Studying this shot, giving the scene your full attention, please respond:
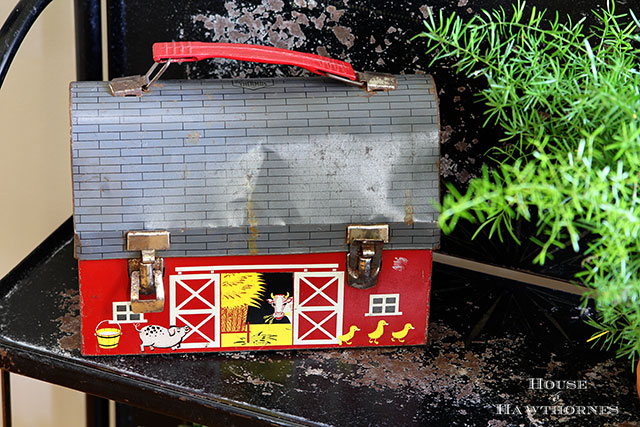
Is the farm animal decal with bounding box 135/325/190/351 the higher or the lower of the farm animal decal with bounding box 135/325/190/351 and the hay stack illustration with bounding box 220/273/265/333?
the lower

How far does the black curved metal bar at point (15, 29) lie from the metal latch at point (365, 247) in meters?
0.42

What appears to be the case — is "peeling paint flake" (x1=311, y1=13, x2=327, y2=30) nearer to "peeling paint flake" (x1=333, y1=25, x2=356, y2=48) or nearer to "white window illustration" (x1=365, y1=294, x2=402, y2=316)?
"peeling paint flake" (x1=333, y1=25, x2=356, y2=48)

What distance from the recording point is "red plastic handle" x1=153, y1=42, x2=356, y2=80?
0.79 meters

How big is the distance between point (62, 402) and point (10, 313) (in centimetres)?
58

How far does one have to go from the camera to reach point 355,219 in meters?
0.80

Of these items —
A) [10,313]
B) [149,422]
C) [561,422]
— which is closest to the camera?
[561,422]

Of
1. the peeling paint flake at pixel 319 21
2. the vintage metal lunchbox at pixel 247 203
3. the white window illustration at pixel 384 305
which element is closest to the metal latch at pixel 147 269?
the vintage metal lunchbox at pixel 247 203

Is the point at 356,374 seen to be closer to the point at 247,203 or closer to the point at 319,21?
the point at 247,203

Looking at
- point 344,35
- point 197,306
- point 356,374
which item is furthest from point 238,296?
point 344,35

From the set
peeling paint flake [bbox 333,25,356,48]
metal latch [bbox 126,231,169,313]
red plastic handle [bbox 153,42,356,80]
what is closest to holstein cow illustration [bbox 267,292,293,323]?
metal latch [bbox 126,231,169,313]

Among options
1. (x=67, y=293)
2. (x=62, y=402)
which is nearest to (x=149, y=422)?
(x=62, y=402)

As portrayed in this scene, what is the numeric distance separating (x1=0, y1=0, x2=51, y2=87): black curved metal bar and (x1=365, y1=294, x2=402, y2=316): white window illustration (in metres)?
0.47

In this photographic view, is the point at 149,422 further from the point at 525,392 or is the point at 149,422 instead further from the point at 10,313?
the point at 525,392

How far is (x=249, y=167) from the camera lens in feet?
2.56
